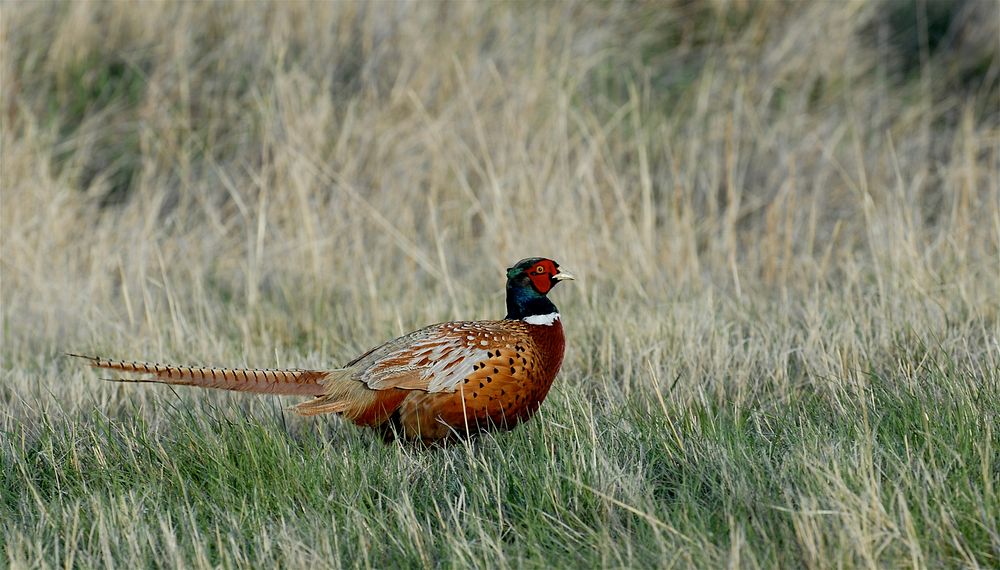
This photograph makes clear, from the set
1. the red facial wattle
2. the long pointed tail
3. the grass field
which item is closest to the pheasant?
the long pointed tail

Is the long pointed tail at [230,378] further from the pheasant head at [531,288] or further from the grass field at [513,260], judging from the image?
the pheasant head at [531,288]

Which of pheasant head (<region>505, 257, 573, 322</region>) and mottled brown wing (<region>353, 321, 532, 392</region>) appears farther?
pheasant head (<region>505, 257, 573, 322</region>)

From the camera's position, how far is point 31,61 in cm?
698

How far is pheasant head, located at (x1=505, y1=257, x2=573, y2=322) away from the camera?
3.70 m

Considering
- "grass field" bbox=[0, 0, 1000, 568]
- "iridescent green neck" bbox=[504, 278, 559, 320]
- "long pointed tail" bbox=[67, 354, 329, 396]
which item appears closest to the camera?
"grass field" bbox=[0, 0, 1000, 568]

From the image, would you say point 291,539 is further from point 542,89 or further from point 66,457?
point 542,89

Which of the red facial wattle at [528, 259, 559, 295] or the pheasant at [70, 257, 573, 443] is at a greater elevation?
the red facial wattle at [528, 259, 559, 295]

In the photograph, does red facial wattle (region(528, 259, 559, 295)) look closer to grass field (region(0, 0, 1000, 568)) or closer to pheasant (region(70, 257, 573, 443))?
pheasant (region(70, 257, 573, 443))

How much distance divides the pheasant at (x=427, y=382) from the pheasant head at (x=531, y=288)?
0.59 ft

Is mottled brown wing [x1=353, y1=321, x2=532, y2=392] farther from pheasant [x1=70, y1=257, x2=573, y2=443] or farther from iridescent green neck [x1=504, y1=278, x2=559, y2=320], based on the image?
iridescent green neck [x1=504, y1=278, x2=559, y2=320]

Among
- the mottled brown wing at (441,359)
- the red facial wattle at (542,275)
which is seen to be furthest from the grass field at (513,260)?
the red facial wattle at (542,275)

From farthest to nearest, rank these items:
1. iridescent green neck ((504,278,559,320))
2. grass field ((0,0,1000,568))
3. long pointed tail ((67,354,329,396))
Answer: iridescent green neck ((504,278,559,320)) < long pointed tail ((67,354,329,396)) < grass field ((0,0,1000,568))

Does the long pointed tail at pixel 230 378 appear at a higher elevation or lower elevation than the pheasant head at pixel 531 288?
lower

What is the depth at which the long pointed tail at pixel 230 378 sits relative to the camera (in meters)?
3.31
